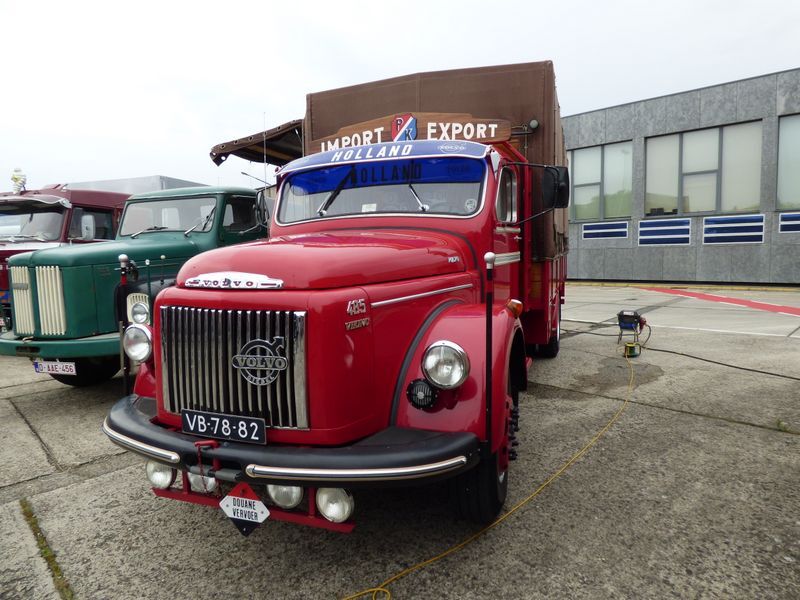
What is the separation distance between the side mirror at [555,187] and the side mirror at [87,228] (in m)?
6.51

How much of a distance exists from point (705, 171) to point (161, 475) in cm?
1866

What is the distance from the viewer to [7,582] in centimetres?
242

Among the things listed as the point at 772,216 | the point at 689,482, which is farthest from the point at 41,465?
the point at 772,216

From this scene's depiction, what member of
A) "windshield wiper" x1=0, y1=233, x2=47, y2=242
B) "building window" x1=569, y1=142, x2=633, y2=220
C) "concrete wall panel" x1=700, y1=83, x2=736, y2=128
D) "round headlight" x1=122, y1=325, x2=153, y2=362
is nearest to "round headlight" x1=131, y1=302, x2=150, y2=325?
"round headlight" x1=122, y1=325, x2=153, y2=362

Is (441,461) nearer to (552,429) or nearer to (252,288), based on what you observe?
(252,288)

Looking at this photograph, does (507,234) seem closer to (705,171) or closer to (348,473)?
(348,473)

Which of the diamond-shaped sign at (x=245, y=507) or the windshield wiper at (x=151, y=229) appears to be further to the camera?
the windshield wiper at (x=151, y=229)

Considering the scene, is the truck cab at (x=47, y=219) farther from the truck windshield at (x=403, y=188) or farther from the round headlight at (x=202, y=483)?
the round headlight at (x=202, y=483)

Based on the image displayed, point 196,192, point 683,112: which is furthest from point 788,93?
point 196,192

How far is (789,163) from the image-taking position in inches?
619

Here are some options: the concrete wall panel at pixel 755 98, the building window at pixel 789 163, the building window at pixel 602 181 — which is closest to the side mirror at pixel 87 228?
the building window at pixel 602 181

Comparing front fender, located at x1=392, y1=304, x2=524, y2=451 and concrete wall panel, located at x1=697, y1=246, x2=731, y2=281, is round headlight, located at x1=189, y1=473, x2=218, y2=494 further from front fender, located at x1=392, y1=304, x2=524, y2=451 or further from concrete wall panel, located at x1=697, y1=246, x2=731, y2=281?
concrete wall panel, located at x1=697, y1=246, x2=731, y2=281

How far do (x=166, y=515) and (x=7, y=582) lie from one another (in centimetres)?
74

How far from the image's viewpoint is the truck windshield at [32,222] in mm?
7363
